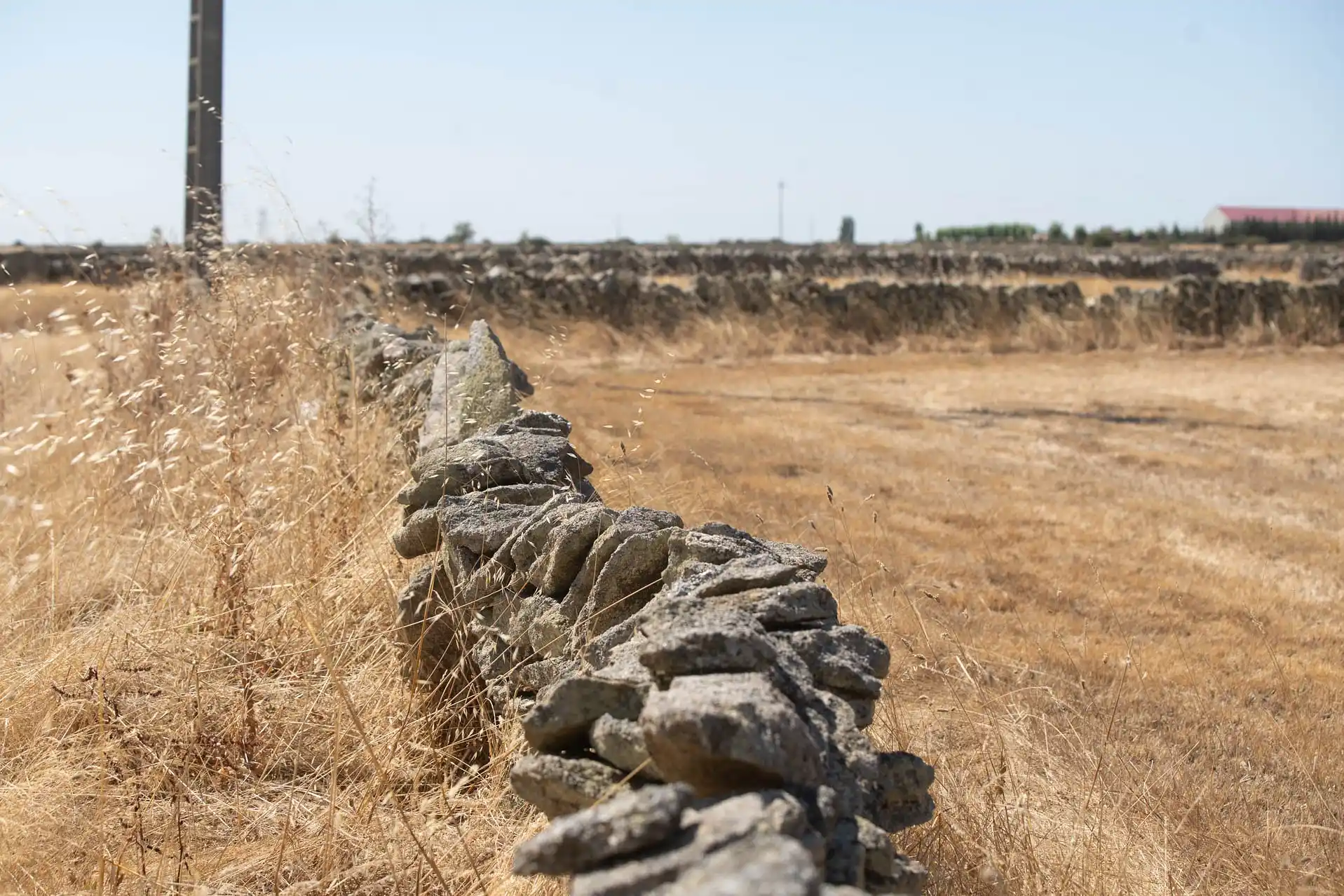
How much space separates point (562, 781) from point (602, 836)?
21.3 inches

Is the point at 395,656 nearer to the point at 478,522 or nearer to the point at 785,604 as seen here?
the point at 478,522

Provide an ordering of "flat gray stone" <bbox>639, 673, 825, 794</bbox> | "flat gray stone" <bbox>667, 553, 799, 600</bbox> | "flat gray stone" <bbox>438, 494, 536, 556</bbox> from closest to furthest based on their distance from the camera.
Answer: "flat gray stone" <bbox>639, 673, 825, 794</bbox>, "flat gray stone" <bbox>667, 553, 799, 600</bbox>, "flat gray stone" <bbox>438, 494, 536, 556</bbox>

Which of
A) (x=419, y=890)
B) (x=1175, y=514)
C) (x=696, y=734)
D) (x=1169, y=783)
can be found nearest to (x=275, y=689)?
(x=419, y=890)

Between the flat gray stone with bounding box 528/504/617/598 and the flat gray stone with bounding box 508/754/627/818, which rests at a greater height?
the flat gray stone with bounding box 528/504/617/598

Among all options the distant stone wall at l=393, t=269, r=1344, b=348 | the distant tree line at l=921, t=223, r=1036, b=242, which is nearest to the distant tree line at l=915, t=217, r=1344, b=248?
the distant tree line at l=921, t=223, r=1036, b=242

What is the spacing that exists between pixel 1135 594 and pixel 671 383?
7.92 meters

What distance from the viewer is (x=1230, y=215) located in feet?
287

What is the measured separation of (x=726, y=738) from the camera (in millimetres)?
1828

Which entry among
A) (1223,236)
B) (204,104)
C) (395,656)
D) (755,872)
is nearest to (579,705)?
(755,872)

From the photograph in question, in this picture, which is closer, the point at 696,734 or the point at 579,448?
the point at 696,734

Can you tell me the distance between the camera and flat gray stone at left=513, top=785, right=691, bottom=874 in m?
1.66

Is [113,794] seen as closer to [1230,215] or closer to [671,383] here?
[671,383]

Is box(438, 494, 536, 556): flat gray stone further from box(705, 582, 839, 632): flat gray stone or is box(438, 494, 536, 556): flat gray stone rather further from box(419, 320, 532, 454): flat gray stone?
box(705, 582, 839, 632): flat gray stone

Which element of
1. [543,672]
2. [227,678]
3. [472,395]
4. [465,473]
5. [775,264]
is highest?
[775,264]
